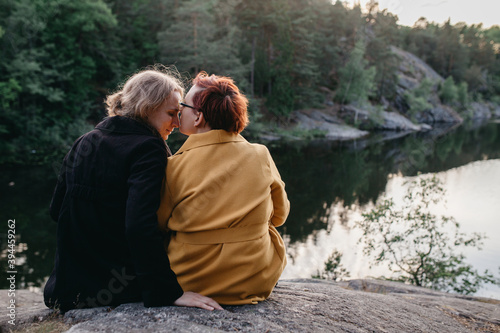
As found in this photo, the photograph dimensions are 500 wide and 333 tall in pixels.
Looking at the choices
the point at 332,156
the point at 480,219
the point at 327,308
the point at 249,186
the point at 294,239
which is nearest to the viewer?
the point at 249,186

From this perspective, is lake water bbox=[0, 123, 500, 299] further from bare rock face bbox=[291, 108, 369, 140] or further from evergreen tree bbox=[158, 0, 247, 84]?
evergreen tree bbox=[158, 0, 247, 84]

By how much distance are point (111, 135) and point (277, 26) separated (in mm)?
31289

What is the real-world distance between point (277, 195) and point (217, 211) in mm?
474

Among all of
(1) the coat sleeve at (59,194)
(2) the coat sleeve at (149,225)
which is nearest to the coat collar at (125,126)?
(2) the coat sleeve at (149,225)

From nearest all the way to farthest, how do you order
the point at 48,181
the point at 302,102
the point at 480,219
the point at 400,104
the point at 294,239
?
the point at 294,239
the point at 480,219
the point at 48,181
the point at 302,102
the point at 400,104

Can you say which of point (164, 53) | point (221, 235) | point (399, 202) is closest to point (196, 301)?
point (221, 235)

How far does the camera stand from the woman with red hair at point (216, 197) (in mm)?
1922

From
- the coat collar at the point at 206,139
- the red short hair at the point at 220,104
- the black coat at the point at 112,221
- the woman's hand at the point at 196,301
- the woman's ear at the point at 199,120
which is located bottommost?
the woman's hand at the point at 196,301

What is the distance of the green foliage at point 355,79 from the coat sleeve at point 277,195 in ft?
119

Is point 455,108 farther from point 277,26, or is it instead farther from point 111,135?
point 111,135

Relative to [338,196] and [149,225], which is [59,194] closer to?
[149,225]

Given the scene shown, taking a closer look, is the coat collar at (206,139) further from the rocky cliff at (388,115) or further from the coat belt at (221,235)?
the rocky cliff at (388,115)

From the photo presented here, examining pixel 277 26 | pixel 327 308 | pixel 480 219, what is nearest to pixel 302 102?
pixel 277 26

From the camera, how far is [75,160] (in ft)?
6.91
